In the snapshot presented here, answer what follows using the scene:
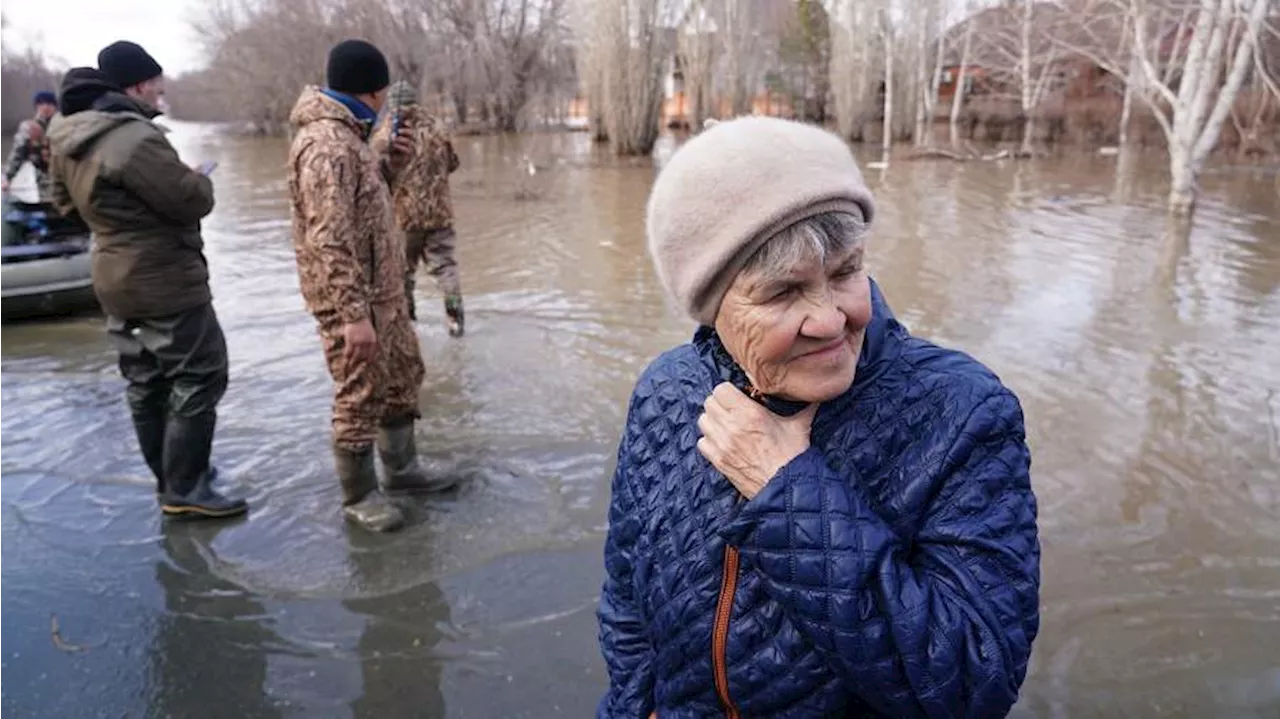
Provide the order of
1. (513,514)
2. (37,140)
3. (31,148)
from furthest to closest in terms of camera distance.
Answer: (31,148) → (37,140) → (513,514)

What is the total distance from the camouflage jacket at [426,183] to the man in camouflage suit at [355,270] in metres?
2.38

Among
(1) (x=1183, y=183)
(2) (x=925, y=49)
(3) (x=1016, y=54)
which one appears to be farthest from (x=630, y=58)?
(3) (x=1016, y=54)

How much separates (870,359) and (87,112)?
11.6ft

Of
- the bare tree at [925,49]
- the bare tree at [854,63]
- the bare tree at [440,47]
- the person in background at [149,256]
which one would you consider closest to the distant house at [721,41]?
the bare tree at [854,63]

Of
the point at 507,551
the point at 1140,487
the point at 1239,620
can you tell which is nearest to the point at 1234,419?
the point at 1140,487

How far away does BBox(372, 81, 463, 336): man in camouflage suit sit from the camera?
613cm

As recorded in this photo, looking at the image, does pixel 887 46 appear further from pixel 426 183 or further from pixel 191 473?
pixel 191 473

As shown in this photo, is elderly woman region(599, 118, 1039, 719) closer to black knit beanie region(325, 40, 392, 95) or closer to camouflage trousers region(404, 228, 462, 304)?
black knit beanie region(325, 40, 392, 95)

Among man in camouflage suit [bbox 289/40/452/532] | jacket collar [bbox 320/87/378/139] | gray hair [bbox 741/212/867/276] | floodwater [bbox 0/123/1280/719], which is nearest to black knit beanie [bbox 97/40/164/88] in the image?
man in camouflage suit [bbox 289/40/452/532]

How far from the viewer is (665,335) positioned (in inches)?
271

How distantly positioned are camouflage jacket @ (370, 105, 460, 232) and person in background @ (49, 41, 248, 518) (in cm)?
225

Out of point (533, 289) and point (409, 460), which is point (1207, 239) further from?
point (409, 460)

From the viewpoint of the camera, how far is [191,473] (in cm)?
388

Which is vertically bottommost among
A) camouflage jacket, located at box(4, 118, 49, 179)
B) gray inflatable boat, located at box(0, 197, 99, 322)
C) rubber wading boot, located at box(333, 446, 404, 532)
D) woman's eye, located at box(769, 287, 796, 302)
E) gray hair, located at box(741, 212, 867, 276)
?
rubber wading boot, located at box(333, 446, 404, 532)
